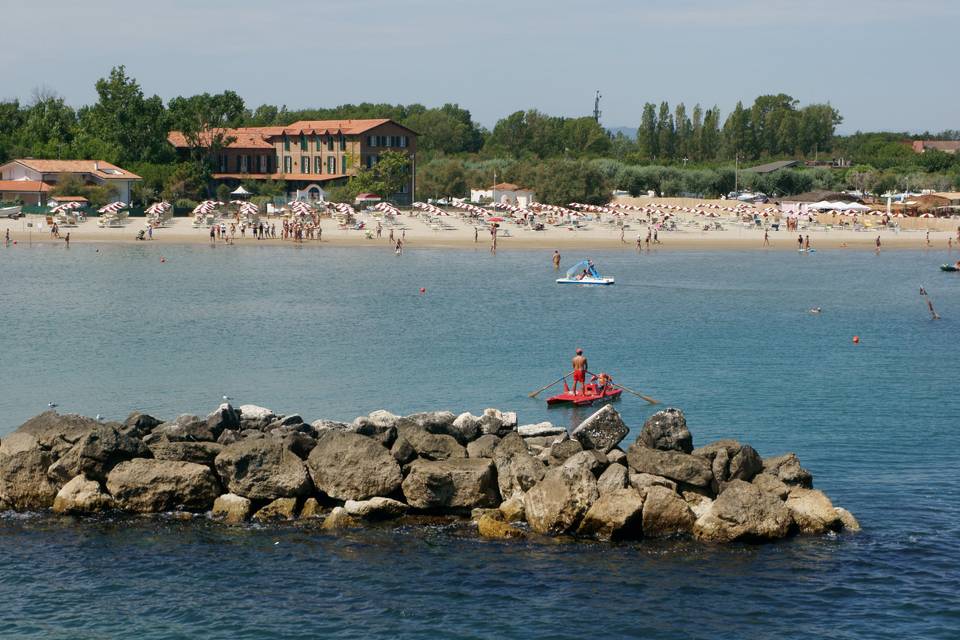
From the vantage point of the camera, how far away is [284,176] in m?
128

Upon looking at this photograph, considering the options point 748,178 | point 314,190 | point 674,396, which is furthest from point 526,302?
point 748,178

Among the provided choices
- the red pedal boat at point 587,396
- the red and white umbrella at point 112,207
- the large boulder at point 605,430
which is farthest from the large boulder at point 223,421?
the red and white umbrella at point 112,207

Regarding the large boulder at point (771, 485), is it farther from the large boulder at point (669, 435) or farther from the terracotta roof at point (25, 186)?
the terracotta roof at point (25, 186)

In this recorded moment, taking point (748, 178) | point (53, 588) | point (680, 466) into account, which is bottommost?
point (53, 588)

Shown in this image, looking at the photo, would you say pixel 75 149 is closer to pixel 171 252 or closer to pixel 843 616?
pixel 171 252

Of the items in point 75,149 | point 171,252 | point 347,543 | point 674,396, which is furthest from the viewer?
point 75,149

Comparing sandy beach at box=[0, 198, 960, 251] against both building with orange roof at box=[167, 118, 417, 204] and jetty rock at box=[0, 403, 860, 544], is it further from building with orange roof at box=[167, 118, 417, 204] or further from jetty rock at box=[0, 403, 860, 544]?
jetty rock at box=[0, 403, 860, 544]

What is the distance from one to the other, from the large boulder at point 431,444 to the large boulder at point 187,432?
4038 millimetres

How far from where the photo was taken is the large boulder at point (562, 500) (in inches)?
840

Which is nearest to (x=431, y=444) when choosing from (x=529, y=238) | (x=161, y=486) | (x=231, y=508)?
(x=231, y=508)

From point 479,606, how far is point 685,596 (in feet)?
10.5

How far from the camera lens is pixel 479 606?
18422 mm

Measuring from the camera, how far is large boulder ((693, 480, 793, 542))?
68.4ft

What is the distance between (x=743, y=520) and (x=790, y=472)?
2.16 m
